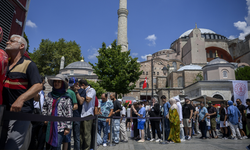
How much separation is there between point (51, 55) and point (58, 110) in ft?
123

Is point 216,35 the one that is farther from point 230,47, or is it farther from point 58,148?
point 58,148

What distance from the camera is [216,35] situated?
58.3 metres

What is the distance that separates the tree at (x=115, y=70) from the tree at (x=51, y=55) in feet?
68.5

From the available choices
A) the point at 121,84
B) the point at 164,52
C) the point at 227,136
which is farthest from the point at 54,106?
the point at 164,52

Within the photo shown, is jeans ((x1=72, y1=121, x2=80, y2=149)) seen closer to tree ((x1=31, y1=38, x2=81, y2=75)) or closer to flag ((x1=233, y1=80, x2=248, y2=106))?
flag ((x1=233, y1=80, x2=248, y2=106))

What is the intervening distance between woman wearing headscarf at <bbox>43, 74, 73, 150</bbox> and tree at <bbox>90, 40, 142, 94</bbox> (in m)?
15.3

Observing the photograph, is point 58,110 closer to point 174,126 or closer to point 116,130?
point 116,130

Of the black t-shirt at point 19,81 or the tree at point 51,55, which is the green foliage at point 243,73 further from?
the black t-shirt at point 19,81

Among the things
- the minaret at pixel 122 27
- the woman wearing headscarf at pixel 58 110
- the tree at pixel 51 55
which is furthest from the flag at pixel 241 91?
the tree at pixel 51 55

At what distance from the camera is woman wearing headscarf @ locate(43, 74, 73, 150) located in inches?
110

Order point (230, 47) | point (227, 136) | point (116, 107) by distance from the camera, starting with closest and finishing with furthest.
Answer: point (116, 107) < point (227, 136) < point (230, 47)

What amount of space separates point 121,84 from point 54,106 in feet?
52.9

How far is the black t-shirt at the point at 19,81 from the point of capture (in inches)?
77.9

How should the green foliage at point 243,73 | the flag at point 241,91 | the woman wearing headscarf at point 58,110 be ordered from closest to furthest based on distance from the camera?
the woman wearing headscarf at point 58,110, the flag at point 241,91, the green foliage at point 243,73
